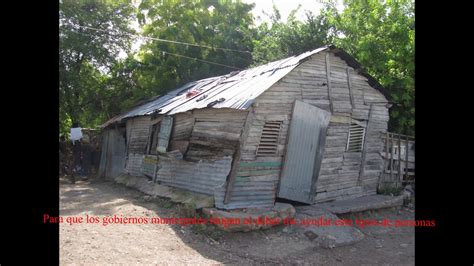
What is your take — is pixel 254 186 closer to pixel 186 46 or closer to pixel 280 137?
pixel 280 137

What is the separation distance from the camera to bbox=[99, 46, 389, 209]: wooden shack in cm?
803

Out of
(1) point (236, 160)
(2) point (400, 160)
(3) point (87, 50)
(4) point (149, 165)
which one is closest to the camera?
(1) point (236, 160)

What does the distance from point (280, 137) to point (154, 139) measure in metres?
4.76

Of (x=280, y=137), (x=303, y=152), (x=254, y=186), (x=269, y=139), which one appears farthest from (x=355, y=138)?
(x=254, y=186)

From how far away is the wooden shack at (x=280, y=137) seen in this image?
8.03 m

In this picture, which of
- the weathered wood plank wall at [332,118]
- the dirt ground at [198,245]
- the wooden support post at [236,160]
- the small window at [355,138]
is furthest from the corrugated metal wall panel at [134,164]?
the small window at [355,138]

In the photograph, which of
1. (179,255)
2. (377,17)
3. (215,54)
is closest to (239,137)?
(179,255)

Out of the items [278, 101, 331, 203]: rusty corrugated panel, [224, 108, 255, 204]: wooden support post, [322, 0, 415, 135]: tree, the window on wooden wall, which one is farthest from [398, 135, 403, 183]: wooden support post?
the window on wooden wall

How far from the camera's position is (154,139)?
1145cm

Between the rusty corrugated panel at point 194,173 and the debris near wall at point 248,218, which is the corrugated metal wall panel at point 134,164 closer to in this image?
the rusty corrugated panel at point 194,173

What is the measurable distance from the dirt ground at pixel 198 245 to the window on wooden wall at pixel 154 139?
9.46ft

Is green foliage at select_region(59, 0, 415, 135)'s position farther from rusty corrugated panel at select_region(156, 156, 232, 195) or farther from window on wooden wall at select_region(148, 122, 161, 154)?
rusty corrugated panel at select_region(156, 156, 232, 195)

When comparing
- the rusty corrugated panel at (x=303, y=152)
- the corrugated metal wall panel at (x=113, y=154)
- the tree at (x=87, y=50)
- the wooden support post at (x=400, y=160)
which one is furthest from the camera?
the tree at (x=87, y=50)
